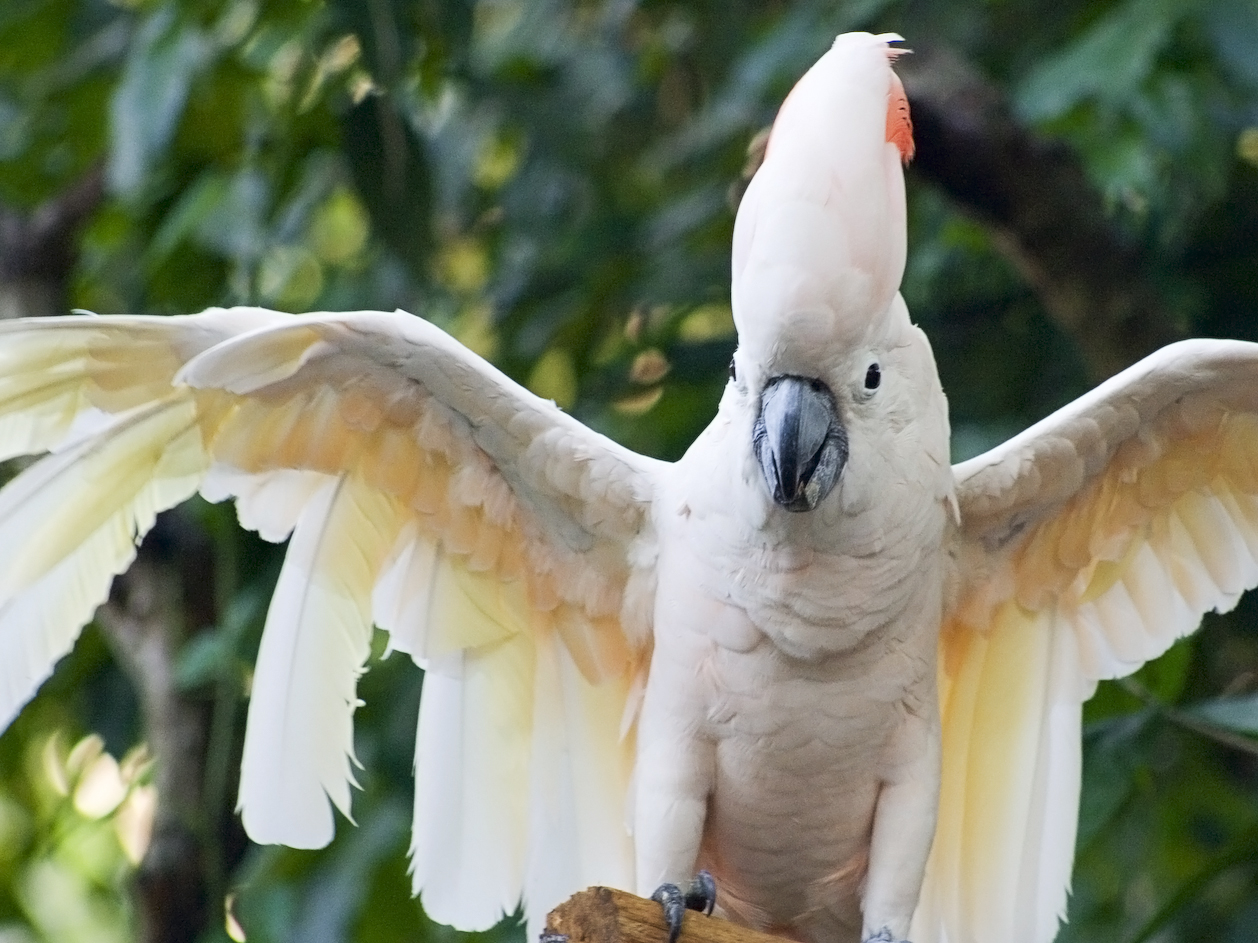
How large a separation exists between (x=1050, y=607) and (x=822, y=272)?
32.9 inches

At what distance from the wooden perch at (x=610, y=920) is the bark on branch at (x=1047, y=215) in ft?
5.60

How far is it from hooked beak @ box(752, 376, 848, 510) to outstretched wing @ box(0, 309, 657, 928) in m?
0.37

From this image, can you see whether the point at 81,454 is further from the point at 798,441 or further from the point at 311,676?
the point at 798,441

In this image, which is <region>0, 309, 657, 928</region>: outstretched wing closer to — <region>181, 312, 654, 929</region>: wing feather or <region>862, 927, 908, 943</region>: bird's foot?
<region>181, 312, 654, 929</region>: wing feather

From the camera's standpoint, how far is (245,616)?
304 centimetres

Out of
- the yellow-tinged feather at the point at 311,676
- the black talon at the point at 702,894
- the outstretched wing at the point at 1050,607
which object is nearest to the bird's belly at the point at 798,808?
the black talon at the point at 702,894

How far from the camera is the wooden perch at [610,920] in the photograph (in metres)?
1.78

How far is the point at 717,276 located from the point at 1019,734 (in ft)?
4.78

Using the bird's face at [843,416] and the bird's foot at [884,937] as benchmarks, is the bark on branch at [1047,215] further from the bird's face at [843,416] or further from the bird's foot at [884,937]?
the bird's foot at [884,937]

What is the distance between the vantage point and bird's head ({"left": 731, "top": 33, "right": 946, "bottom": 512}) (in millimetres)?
1806

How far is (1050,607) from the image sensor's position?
7.89 ft

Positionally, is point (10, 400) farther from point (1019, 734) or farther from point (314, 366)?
point (1019, 734)

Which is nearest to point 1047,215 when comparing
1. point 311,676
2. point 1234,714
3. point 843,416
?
point 1234,714

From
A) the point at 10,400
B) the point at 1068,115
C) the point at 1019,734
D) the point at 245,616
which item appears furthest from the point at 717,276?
the point at 10,400
